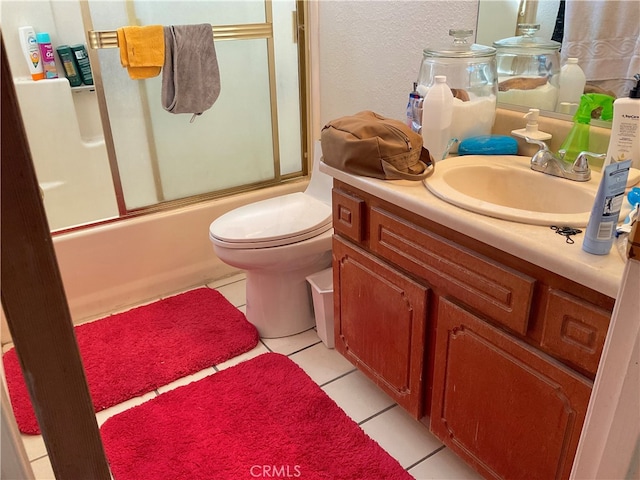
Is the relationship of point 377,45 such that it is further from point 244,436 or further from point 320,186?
point 244,436

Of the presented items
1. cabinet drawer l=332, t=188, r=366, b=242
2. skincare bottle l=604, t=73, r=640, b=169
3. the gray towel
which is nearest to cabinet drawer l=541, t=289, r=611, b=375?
skincare bottle l=604, t=73, r=640, b=169

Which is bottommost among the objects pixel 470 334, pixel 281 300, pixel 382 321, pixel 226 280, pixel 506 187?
pixel 226 280

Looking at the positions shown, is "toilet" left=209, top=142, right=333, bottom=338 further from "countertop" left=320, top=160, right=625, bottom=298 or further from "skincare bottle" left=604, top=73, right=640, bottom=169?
"skincare bottle" left=604, top=73, right=640, bottom=169

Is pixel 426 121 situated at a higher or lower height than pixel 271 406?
higher

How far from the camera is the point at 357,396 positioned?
6.00 ft

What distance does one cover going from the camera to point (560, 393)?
1083 mm

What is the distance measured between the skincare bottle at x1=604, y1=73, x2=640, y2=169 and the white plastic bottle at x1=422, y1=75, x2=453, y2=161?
43 centimetres

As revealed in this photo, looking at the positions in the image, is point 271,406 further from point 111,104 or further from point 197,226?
point 111,104

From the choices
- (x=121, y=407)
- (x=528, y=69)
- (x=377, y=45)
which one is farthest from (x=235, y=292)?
(x=528, y=69)

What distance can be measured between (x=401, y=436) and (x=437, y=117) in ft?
3.25

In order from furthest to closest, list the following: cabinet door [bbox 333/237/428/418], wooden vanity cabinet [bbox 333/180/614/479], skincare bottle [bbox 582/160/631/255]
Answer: cabinet door [bbox 333/237/428/418] → wooden vanity cabinet [bbox 333/180/614/479] → skincare bottle [bbox 582/160/631/255]

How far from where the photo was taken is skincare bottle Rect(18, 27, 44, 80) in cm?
261

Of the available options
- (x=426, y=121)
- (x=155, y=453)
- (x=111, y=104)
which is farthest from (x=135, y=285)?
(x=426, y=121)

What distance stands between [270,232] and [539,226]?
107cm
